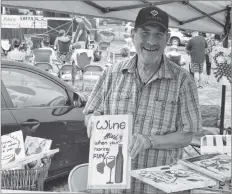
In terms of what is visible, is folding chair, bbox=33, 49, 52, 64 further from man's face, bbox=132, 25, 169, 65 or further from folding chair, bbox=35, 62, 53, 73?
man's face, bbox=132, 25, 169, 65

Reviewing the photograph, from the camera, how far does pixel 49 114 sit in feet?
13.0

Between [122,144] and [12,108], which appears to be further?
[12,108]

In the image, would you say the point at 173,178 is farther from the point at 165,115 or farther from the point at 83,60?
the point at 83,60

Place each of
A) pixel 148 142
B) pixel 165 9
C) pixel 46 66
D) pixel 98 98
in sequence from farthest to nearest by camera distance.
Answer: pixel 46 66 → pixel 165 9 → pixel 98 98 → pixel 148 142

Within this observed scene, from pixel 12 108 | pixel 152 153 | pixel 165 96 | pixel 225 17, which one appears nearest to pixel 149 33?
pixel 165 96

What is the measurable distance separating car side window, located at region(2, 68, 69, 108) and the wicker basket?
1864mm

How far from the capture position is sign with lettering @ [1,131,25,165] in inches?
77.4

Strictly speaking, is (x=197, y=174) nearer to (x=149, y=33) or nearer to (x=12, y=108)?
(x=149, y=33)

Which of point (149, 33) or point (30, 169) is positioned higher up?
point (149, 33)

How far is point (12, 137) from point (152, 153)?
2.27ft

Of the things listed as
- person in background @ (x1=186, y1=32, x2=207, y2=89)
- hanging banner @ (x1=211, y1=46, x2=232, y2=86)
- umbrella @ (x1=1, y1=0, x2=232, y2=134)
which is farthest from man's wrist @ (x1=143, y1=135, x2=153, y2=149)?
person in background @ (x1=186, y1=32, x2=207, y2=89)

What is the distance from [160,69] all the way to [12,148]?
82cm

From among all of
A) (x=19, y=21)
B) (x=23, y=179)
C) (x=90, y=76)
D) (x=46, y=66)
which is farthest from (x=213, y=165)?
(x=19, y=21)

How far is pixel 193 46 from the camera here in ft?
34.9
